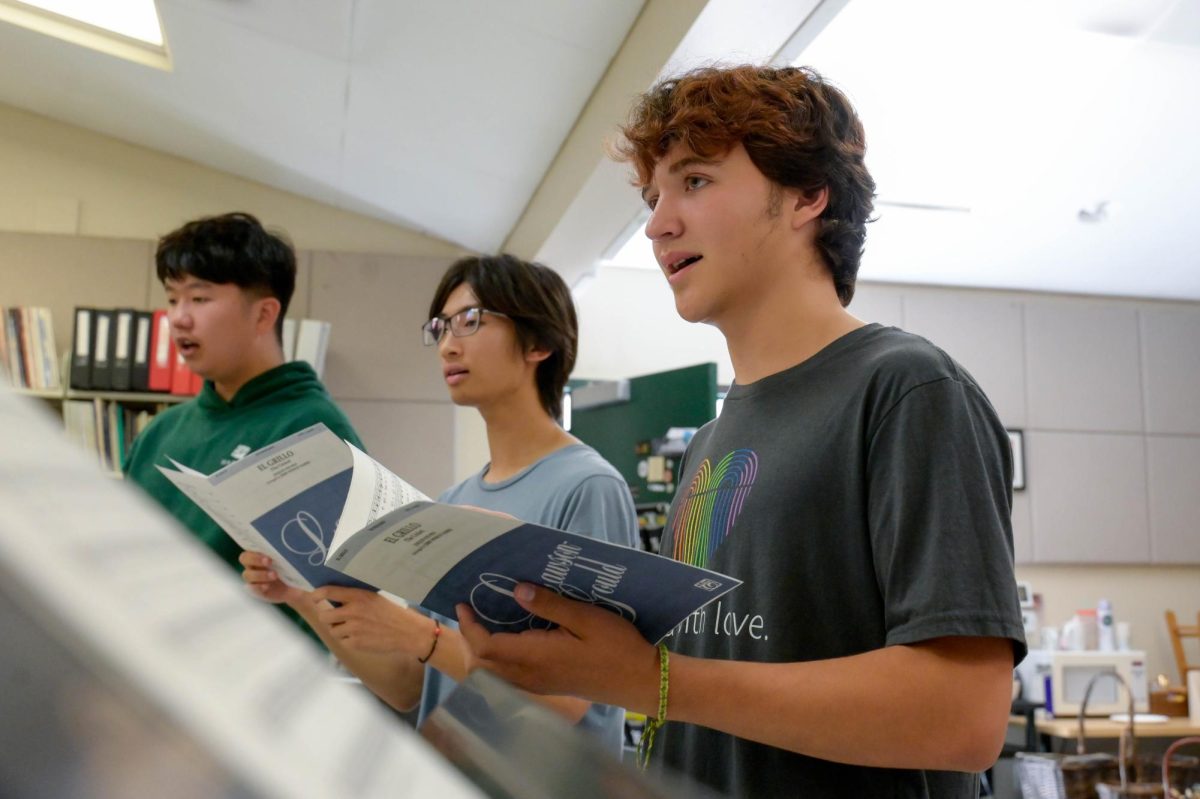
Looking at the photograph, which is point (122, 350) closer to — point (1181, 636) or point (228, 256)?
point (228, 256)

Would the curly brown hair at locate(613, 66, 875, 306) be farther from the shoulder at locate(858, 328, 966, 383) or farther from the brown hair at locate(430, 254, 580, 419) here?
the brown hair at locate(430, 254, 580, 419)

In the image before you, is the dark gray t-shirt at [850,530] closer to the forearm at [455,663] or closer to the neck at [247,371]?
the forearm at [455,663]

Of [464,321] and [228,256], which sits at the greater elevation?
[228,256]

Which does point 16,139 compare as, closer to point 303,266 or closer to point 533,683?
point 303,266

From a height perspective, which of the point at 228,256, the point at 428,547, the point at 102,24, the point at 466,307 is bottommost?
the point at 428,547

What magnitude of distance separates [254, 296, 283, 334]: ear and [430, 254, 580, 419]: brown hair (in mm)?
402

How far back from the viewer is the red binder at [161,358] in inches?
184

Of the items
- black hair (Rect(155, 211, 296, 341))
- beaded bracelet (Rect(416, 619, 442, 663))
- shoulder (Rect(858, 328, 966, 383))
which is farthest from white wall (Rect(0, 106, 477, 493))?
shoulder (Rect(858, 328, 966, 383))

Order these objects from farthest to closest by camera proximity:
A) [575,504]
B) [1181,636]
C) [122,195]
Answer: [1181,636] < [122,195] < [575,504]

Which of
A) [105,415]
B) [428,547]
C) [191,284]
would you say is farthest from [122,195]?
[428,547]

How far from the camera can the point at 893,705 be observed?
2.57 feet

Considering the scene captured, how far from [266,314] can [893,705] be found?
163cm

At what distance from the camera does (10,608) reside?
5.5 inches

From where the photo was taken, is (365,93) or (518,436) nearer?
(518,436)
